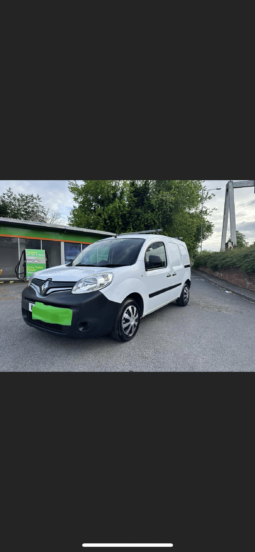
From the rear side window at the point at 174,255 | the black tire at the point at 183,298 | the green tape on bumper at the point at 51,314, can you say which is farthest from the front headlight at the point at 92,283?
the black tire at the point at 183,298

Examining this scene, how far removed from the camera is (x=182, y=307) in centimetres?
616

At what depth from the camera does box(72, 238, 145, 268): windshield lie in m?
3.83

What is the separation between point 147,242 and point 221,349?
224 centimetres

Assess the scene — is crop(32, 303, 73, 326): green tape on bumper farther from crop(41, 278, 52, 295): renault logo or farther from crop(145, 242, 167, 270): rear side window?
crop(145, 242, 167, 270): rear side window

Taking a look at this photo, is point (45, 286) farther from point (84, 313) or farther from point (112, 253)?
point (112, 253)

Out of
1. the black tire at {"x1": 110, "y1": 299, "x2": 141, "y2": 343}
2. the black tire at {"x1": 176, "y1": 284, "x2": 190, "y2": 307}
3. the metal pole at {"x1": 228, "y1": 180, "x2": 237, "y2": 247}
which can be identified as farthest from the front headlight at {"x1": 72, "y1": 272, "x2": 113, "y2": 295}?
the metal pole at {"x1": 228, "y1": 180, "x2": 237, "y2": 247}

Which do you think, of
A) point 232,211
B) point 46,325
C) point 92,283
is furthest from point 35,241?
point 232,211

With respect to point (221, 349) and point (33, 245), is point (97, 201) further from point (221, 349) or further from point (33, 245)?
point (221, 349)

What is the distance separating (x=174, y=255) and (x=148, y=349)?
8.51 feet

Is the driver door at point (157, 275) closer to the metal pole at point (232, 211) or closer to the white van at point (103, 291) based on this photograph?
the white van at point (103, 291)

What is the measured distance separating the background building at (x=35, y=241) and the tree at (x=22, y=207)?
16.6 meters

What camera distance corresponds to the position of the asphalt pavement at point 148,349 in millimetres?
2816

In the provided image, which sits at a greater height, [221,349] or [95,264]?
[95,264]

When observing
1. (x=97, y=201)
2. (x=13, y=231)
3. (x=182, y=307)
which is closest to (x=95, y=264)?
(x=182, y=307)
